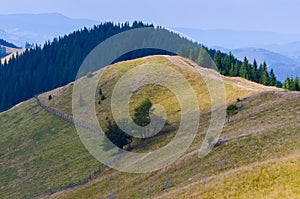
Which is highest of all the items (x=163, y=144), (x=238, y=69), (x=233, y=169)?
(x=233, y=169)

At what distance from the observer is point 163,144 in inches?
2746

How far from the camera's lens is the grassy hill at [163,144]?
40.3m

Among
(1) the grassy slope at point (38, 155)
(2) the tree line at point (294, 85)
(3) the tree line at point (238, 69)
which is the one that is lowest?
(1) the grassy slope at point (38, 155)

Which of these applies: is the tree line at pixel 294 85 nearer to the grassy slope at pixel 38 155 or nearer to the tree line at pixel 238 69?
the tree line at pixel 238 69

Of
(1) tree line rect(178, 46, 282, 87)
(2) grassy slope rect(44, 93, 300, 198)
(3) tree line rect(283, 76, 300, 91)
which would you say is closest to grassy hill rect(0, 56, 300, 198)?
(2) grassy slope rect(44, 93, 300, 198)

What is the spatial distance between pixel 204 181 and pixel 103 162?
34.3 m

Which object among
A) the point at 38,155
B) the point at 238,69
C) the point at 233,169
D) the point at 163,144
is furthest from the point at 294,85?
the point at 233,169

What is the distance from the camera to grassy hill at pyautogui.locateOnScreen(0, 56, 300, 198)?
4028 centimetres

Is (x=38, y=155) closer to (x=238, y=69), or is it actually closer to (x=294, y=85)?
(x=294, y=85)

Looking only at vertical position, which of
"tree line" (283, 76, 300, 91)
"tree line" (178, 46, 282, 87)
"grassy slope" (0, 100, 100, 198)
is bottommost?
"grassy slope" (0, 100, 100, 198)

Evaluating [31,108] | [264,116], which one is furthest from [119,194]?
[31,108]

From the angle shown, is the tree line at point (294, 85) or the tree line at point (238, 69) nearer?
the tree line at point (294, 85)

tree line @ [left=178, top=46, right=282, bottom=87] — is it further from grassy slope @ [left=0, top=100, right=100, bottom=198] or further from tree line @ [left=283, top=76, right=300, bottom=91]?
grassy slope @ [left=0, top=100, right=100, bottom=198]

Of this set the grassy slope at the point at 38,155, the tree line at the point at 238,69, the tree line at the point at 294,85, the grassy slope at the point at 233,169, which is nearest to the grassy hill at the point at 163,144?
the grassy slope at the point at 38,155
